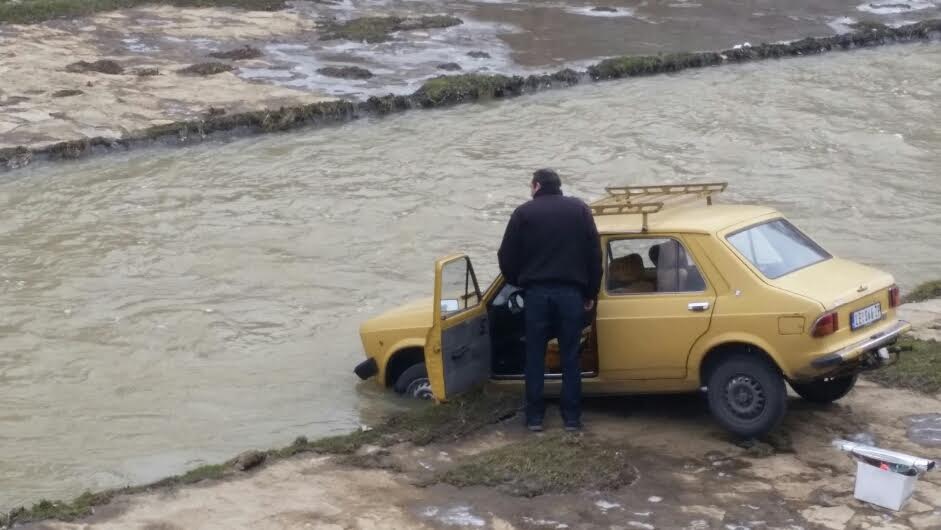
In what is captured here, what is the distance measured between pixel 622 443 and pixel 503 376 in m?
1.15

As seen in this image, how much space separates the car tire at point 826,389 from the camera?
8.98 m

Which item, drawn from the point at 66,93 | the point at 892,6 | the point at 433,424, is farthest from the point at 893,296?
the point at 892,6

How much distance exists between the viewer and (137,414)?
1034 centimetres

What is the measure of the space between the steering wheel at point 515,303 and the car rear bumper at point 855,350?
2.17 meters

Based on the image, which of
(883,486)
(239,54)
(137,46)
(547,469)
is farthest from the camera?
(137,46)

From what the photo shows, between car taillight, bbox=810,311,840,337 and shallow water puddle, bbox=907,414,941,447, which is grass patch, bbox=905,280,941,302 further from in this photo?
car taillight, bbox=810,311,840,337

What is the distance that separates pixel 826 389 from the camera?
29.8 ft

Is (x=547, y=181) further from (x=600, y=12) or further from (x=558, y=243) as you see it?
(x=600, y=12)

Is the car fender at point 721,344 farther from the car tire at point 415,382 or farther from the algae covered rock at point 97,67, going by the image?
the algae covered rock at point 97,67

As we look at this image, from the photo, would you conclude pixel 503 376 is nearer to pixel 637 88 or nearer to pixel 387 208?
pixel 387 208

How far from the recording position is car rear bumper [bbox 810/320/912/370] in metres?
7.94

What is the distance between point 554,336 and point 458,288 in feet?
2.60

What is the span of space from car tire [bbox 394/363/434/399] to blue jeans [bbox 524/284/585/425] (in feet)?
4.06

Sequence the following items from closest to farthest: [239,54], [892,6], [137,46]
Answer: [239,54], [137,46], [892,6]
